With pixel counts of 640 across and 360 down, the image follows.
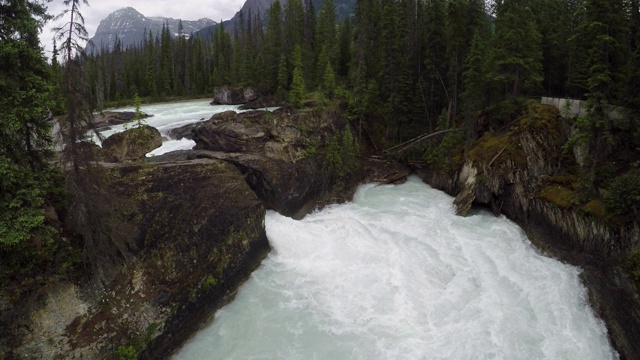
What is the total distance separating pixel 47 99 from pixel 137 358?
8.76m

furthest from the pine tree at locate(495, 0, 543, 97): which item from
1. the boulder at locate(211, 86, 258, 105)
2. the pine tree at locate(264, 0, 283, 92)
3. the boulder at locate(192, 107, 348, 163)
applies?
the boulder at locate(211, 86, 258, 105)

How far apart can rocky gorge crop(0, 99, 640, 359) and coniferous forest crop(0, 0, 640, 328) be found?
1.69 metres

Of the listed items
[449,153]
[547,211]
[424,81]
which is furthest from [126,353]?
[424,81]

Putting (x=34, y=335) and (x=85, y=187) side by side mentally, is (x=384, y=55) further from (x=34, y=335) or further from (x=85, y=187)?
(x=34, y=335)

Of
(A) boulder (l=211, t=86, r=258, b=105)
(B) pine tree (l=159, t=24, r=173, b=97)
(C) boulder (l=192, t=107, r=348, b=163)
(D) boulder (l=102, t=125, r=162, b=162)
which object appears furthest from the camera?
(B) pine tree (l=159, t=24, r=173, b=97)

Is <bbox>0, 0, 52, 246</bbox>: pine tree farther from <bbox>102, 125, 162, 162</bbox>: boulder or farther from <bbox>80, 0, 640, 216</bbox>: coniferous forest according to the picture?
<bbox>102, 125, 162, 162</bbox>: boulder

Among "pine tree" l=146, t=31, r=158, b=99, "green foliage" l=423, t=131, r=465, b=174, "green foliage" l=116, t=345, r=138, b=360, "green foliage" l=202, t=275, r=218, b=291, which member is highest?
"pine tree" l=146, t=31, r=158, b=99

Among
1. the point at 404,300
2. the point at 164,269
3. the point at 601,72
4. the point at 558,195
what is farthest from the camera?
the point at 558,195

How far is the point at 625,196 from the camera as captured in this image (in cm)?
1502

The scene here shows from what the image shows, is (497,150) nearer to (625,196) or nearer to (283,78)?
(625,196)

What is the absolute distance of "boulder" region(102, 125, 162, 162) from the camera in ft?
75.3

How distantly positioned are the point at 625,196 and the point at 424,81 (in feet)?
77.9

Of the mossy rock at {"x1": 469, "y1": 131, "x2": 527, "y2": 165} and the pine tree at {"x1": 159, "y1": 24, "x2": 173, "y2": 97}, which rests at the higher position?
the pine tree at {"x1": 159, "y1": 24, "x2": 173, "y2": 97}

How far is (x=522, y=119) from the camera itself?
24.7m
